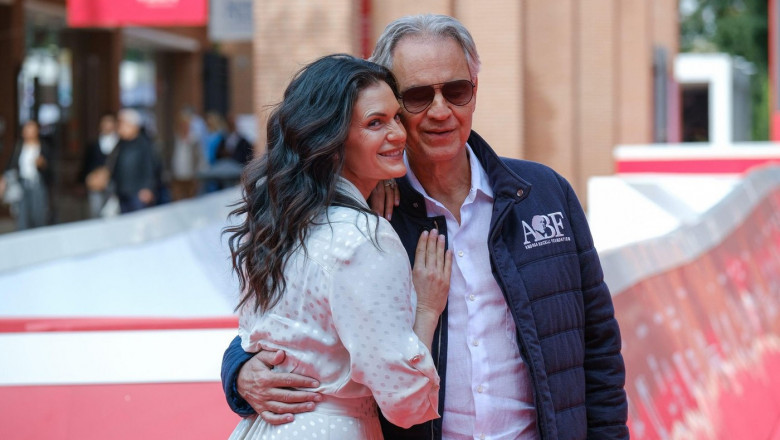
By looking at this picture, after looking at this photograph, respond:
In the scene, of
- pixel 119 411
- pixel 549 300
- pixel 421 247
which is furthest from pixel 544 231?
pixel 119 411

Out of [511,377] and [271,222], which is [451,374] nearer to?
[511,377]

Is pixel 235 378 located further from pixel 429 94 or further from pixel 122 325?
pixel 122 325

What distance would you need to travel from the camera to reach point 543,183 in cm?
291

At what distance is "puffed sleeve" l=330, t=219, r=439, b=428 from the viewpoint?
2.35 m

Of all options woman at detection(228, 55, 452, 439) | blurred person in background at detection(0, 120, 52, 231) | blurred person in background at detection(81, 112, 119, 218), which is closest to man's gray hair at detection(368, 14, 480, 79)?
woman at detection(228, 55, 452, 439)

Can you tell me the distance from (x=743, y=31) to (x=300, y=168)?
5216 centimetres

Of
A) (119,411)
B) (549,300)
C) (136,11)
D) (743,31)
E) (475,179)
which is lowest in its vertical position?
(119,411)

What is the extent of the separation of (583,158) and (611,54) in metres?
1.99

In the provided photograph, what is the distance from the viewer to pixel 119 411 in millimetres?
3930

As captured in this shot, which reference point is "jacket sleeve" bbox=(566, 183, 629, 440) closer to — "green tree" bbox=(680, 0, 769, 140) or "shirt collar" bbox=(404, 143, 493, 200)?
"shirt collar" bbox=(404, 143, 493, 200)

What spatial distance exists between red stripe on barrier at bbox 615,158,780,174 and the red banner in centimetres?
745

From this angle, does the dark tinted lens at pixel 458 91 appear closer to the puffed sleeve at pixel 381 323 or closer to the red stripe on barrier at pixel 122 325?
the puffed sleeve at pixel 381 323

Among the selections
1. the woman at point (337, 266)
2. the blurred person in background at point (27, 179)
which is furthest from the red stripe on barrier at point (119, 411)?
the blurred person in background at point (27, 179)

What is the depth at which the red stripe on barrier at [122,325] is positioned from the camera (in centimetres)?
410
